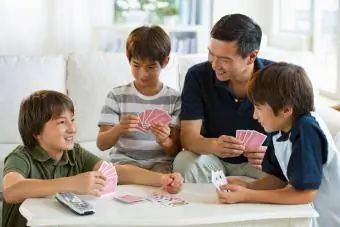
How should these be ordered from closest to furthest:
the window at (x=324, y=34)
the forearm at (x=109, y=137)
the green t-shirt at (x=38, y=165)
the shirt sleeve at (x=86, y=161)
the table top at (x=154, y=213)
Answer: the table top at (x=154, y=213), the green t-shirt at (x=38, y=165), the shirt sleeve at (x=86, y=161), the forearm at (x=109, y=137), the window at (x=324, y=34)

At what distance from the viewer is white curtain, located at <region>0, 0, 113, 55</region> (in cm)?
464

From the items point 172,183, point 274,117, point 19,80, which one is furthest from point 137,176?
point 19,80

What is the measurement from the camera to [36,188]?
1.74 meters

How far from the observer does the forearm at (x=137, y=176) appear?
6.32ft

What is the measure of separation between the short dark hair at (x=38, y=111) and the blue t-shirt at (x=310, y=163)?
0.73m

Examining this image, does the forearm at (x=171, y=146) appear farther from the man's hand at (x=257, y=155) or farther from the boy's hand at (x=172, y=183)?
the boy's hand at (x=172, y=183)

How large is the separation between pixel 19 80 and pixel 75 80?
0.30 meters

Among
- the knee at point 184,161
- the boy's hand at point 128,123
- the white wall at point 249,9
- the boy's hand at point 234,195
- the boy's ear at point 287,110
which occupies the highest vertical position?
the white wall at point 249,9

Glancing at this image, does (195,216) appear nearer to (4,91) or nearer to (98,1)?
(4,91)

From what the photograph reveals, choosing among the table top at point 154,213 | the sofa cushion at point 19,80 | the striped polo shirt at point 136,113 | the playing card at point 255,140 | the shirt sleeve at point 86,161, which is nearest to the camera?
the table top at point 154,213

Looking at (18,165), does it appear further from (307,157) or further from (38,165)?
(307,157)

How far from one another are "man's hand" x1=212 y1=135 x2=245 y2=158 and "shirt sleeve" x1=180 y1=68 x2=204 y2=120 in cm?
21

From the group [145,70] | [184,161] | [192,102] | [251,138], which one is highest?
[145,70]

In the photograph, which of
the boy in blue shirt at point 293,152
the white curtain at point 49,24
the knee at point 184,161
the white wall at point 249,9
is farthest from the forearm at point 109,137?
the white wall at point 249,9
